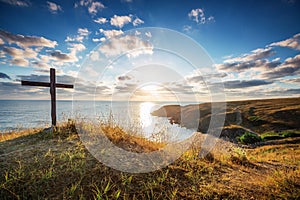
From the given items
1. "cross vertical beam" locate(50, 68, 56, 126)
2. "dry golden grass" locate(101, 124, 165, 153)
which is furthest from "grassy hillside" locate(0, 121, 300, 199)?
"cross vertical beam" locate(50, 68, 56, 126)

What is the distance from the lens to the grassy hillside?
351cm

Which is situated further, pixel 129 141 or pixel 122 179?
pixel 129 141

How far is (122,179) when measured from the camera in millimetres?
3906

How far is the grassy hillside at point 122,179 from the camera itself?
11.5ft

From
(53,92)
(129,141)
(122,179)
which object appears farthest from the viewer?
(53,92)

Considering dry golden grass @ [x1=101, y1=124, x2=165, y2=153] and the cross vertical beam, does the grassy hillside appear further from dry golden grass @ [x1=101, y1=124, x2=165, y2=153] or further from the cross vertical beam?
the cross vertical beam

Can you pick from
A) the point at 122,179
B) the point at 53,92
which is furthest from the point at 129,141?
the point at 53,92

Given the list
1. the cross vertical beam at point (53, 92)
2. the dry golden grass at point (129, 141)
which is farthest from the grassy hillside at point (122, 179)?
the cross vertical beam at point (53, 92)

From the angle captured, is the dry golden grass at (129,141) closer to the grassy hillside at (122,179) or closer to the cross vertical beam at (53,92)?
the grassy hillside at (122,179)

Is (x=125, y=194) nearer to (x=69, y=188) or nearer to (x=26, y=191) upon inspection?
(x=69, y=188)

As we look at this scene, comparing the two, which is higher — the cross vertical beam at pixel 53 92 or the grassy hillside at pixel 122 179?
the cross vertical beam at pixel 53 92

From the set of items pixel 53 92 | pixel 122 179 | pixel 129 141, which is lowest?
pixel 122 179

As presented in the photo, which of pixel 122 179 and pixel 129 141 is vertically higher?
pixel 129 141

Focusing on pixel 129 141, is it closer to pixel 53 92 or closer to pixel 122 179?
pixel 122 179
